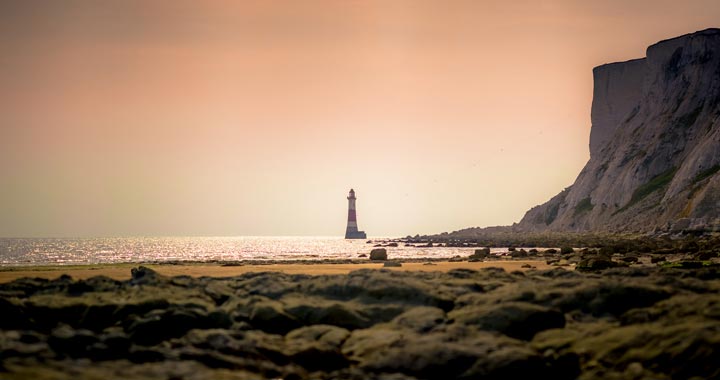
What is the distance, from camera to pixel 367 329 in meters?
16.4

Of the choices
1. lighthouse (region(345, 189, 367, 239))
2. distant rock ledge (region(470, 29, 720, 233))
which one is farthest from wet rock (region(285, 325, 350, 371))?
lighthouse (region(345, 189, 367, 239))

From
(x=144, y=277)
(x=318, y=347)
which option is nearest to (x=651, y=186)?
(x=144, y=277)

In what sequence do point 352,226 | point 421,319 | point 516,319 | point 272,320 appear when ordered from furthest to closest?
point 352,226, point 272,320, point 421,319, point 516,319

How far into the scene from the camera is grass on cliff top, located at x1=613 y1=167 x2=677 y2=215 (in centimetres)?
11226

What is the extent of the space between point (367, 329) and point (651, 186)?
352 ft

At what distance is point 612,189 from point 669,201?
2666 centimetres

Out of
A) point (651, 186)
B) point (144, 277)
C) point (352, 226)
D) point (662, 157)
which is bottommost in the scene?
point (144, 277)

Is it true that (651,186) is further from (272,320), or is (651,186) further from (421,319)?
(272,320)

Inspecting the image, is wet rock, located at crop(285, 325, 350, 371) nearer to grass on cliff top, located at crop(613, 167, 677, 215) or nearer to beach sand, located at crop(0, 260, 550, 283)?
beach sand, located at crop(0, 260, 550, 283)

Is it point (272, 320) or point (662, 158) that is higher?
point (662, 158)

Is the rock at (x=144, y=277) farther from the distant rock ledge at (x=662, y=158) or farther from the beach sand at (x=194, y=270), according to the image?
the distant rock ledge at (x=662, y=158)

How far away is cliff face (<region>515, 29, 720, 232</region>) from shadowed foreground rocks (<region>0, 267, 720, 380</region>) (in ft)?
227

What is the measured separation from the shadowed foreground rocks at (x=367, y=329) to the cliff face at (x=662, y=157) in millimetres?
69295

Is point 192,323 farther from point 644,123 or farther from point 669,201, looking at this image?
point 644,123
